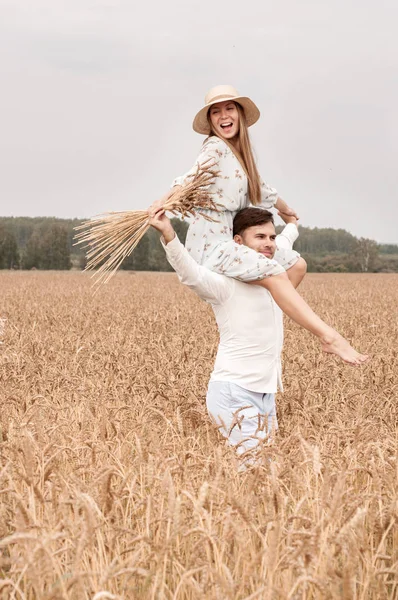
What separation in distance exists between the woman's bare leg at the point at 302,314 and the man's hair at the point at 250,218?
37 centimetres

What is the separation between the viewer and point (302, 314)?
3869 millimetres

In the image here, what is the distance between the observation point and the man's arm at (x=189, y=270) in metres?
3.78

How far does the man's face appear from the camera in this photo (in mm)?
4090

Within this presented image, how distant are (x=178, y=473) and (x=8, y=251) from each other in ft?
251

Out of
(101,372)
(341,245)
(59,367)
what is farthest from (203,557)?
(341,245)

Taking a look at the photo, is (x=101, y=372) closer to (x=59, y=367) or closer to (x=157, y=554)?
(x=59, y=367)

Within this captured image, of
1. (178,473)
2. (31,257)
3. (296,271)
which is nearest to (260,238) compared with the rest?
(296,271)

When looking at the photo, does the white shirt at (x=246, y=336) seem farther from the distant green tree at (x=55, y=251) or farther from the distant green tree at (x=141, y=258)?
the distant green tree at (x=55, y=251)

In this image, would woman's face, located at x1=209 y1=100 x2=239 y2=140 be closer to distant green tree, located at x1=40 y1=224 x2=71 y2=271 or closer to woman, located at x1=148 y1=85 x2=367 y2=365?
woman, located at x1=148 y1=85 x2=367 y2=365

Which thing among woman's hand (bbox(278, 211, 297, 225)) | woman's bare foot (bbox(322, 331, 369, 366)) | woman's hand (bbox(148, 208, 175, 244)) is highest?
woman's hand (bbox(278, 211, 297, 225))

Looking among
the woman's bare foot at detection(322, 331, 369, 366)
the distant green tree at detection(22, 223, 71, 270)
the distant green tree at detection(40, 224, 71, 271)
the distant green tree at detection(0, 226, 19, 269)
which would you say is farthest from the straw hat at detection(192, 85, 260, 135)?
the distant green tree at detection(0, 226, 19, 269)

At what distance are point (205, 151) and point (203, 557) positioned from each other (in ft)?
8.73

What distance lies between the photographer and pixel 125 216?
4.24 meters

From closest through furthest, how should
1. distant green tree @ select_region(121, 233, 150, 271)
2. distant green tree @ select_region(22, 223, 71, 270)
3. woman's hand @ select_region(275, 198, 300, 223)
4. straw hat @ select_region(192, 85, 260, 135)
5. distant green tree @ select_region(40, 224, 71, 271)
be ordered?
1. straw hat @ select_region(192, 85, 260, 135)
2. woman's hand @ select_region(275, 198, 300, 223)
3. distant green tree @ select_region(121, 233, 150, 271)
4. distant green tree @ select_region(40, 224, 71, 271)
5. distant green tree @ select_region(22, 223, 71, 270)
